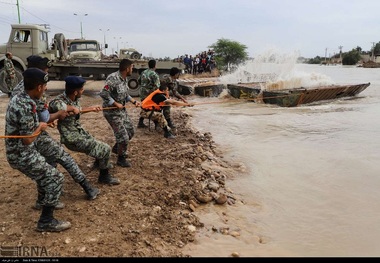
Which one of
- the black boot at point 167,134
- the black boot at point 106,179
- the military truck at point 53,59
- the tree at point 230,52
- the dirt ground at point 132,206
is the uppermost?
the tree at point 230,52

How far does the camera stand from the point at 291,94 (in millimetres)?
11438

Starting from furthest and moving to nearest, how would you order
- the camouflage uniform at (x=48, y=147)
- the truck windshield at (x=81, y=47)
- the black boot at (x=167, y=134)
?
Answer: the truck windshield at (x=81, y=47) → the black boot at (x=167, y=134) → the camouflage uniform at (x=48, y=147)

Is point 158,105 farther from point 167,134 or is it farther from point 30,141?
point 30,141

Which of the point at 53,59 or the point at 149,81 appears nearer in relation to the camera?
the point at 149,81

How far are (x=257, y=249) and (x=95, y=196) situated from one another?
183 centimetres

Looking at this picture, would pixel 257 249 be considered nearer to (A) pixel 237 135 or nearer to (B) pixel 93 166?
(B) pixel 93 166

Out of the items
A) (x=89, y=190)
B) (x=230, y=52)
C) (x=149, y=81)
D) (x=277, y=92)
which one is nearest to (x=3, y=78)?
(x=149, y=81)

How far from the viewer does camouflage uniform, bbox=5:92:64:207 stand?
2.85 m

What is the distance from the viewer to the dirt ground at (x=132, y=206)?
116 inches

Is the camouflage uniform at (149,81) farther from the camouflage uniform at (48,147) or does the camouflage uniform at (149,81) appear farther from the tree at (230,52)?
the tree at (230,52)

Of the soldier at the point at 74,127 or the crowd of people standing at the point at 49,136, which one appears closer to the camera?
the crowd of people standing at the point at 49,136

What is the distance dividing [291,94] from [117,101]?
811 centimetres

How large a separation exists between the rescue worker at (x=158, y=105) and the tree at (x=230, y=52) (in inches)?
1272

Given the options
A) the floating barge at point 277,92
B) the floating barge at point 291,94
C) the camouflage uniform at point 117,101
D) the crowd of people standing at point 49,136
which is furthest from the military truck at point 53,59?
the crowd of people standing at point 49,136
